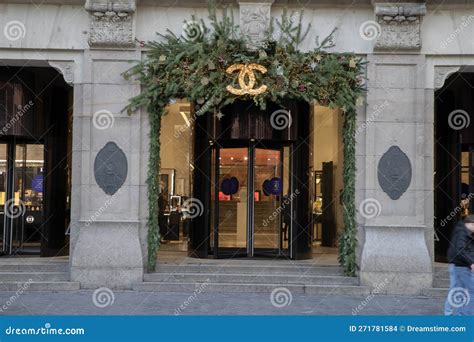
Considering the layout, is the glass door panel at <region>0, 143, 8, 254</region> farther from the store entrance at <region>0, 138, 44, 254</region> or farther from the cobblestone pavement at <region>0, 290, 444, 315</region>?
the cobblestone pavement at <region>0, 290, 444, 315</region>

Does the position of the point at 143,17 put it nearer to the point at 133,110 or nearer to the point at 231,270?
the point at 133,110

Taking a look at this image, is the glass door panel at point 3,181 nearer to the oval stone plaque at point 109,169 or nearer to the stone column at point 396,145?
the oval stone plaque at point 109,169

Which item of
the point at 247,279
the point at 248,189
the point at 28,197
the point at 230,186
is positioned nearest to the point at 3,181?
the point at 28,197

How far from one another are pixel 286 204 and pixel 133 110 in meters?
4.67

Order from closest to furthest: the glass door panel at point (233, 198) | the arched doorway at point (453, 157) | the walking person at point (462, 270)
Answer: the walking person at point (462, 270)
the glass door panel at point (233, 198)
the arched doorway at point (453, 157)

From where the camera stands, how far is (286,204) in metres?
16.8

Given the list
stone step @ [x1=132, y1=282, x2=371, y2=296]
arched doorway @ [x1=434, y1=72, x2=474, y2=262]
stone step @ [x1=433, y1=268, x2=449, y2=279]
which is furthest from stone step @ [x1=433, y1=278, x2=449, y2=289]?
arched doorway @ [x1=434, y1=72, x2=474, y2=262]

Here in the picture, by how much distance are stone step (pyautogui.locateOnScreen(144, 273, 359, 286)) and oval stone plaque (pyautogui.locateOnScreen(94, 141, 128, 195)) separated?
189 cm

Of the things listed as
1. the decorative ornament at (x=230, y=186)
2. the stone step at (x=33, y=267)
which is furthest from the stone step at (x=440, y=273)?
the stone step at (x=33, y=267)

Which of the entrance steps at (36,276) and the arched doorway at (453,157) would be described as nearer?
the entrance steps at (36,276)

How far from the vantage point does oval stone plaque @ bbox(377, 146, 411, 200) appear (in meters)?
14.0

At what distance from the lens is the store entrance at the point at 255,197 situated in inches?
657

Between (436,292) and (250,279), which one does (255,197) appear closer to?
(250,279)

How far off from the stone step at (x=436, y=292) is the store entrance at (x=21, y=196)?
9.17 m
